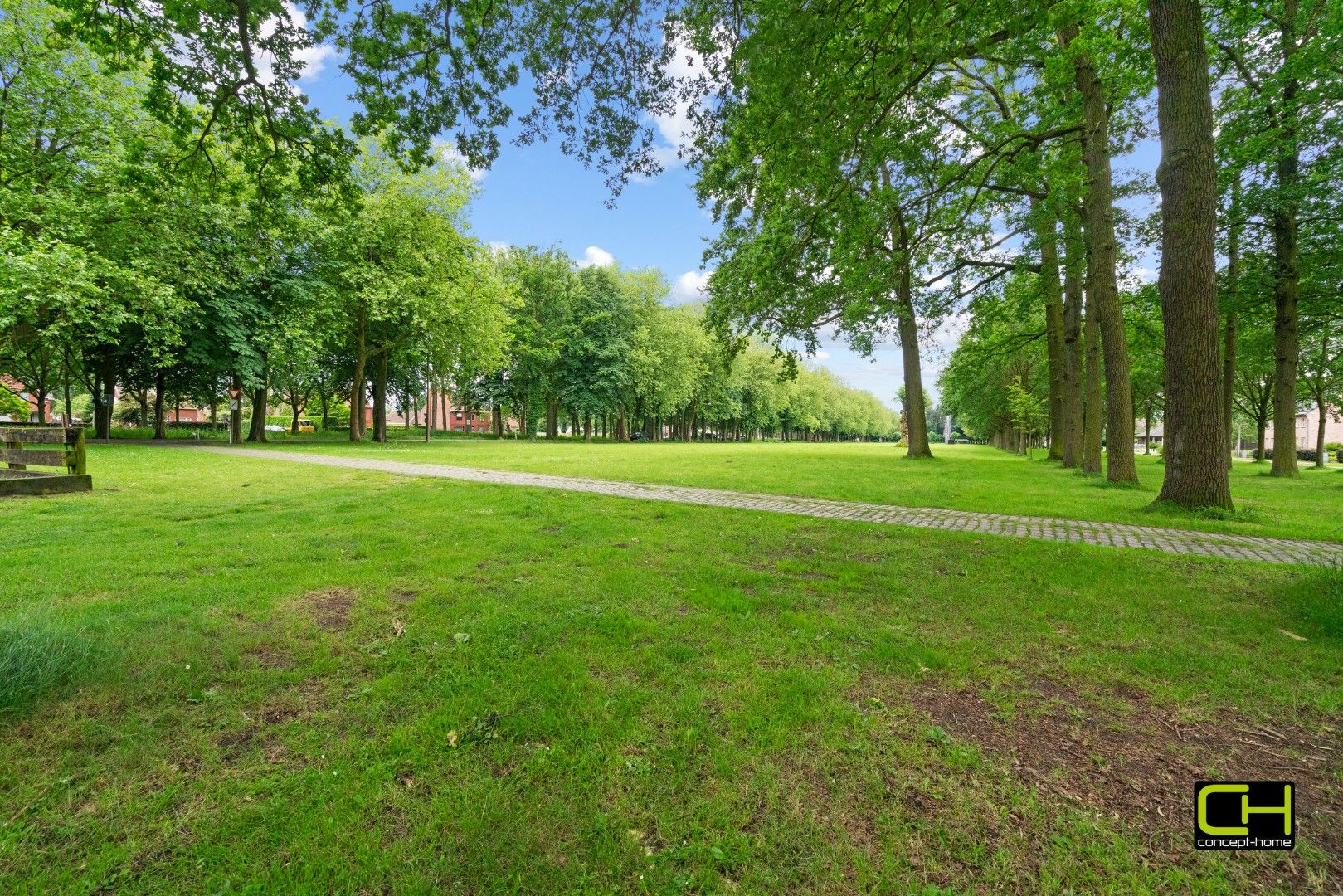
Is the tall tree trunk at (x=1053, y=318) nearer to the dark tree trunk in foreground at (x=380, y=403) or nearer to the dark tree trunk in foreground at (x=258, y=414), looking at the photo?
the dark tree trunk in foreground at (x=380, y=403)

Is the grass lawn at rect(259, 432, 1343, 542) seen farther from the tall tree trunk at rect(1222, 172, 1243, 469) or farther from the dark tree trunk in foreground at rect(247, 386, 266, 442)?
the dark tree trunk in foreground at rect(247, 386, 266, 442)

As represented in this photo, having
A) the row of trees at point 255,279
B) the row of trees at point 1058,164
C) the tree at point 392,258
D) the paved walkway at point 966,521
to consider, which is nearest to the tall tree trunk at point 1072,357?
the row of trees at point 1058,164

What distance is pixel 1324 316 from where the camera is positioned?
17.2 metres

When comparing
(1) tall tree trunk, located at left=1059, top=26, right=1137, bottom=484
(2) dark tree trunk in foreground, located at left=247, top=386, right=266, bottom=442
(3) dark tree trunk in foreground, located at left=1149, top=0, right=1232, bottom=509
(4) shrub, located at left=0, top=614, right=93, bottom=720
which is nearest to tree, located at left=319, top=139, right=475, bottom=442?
(2) dark tree trunk in foreground, located at left=247, top=386, right=266, bottom=442

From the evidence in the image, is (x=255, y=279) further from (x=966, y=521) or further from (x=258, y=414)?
(x=966, y=521)

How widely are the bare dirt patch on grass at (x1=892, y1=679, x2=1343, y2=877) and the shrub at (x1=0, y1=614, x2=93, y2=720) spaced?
4669 millimetres

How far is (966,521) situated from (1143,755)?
6.09m

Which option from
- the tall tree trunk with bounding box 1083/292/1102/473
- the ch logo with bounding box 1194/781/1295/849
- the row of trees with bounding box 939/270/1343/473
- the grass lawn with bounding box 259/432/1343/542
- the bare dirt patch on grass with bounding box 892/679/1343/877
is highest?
the row of trees with bounding box 939/270/1343/473

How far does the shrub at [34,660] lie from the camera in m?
2.72

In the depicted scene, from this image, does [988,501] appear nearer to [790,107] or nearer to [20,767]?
[790,107]

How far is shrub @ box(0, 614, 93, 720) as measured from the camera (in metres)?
2.72

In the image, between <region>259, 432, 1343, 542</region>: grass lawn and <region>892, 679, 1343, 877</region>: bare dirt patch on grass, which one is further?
<region>259, 432, 1343, 542</region>: grass lawn

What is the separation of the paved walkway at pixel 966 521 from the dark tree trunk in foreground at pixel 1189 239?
1548 mm

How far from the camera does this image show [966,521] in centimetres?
816
